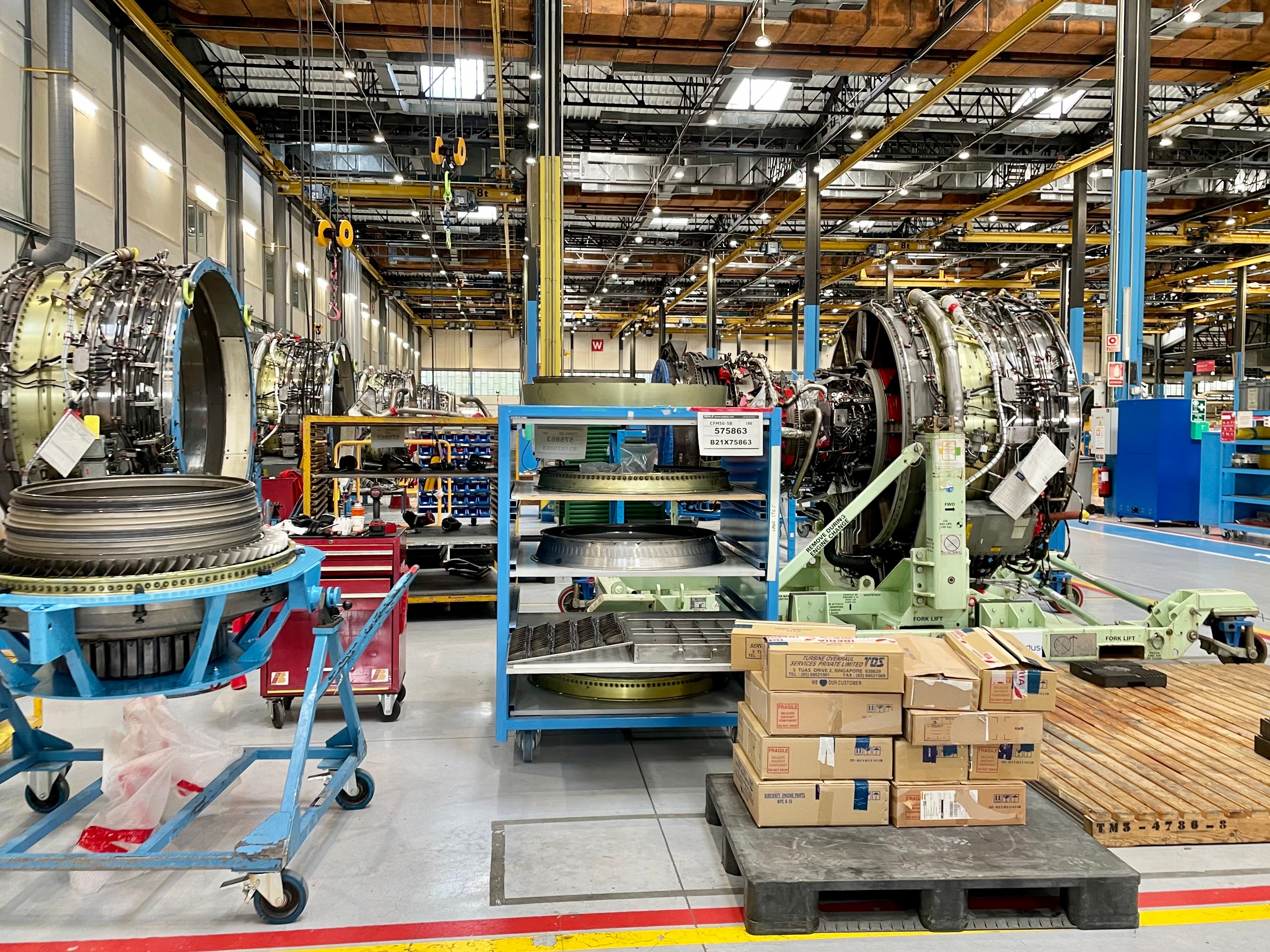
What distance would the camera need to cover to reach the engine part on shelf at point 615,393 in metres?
3.75

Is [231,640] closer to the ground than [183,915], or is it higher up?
higher up

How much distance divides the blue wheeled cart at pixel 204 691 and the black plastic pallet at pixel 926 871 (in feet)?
4.82

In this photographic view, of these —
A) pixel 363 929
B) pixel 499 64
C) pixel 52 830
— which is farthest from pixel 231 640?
pixel 499 64

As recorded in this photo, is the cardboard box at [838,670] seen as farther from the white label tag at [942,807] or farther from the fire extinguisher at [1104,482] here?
the fire extinguisher at [1104,482]

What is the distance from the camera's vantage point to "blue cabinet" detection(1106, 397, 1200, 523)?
12.0 meters

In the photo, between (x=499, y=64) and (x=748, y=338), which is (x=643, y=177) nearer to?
(x=499, y=64)

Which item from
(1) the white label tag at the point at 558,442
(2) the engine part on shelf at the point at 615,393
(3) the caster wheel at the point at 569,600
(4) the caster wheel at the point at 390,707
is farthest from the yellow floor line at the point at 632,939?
(3) the caster wheel at the point at 569,600

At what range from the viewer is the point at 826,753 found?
2.76 metres

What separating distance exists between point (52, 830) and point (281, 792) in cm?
82

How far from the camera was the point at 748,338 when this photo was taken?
112 ft

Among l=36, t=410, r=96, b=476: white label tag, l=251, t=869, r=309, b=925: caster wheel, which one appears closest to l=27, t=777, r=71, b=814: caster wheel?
l=251, t=869, r=309, b=925: caster wheel

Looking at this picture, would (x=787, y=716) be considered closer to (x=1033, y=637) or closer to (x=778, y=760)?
(x=778, y=760)

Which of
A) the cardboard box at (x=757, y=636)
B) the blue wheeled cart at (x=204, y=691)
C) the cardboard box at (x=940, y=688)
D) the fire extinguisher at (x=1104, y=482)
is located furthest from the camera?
the fire extinguisher at (x=1104, y=482)

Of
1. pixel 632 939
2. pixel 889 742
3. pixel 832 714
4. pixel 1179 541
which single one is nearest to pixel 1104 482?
pixel 889 742
